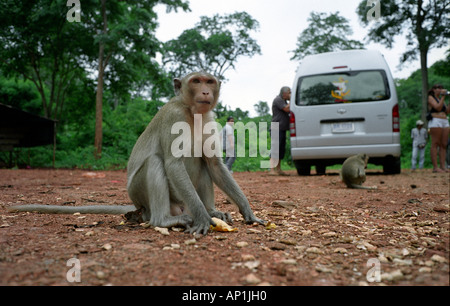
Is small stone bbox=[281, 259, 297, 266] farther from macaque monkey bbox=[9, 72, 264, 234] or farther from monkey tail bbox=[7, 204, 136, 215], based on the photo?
monkey tail bbox=[7, 204, 136, 215]

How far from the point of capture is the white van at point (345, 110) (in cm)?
780

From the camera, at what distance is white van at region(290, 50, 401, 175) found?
25.6 ft

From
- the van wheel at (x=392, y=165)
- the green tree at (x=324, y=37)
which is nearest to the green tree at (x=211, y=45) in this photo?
the green tree at (x=324, y=37)

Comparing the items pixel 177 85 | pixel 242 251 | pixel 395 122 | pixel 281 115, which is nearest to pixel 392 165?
pixel 395 122

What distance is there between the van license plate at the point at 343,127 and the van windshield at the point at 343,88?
52cm

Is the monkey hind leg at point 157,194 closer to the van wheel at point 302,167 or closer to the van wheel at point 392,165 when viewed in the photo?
the van wheel at point 302,167

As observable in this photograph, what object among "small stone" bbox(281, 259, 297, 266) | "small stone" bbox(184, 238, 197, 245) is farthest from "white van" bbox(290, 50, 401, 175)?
"small stone" bbox(281, 259, 297, 266)

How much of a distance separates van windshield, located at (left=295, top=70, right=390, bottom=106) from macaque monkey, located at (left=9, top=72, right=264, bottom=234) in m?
5.21

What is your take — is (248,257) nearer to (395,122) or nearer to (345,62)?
(395,122)

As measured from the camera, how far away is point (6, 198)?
464 centimetres

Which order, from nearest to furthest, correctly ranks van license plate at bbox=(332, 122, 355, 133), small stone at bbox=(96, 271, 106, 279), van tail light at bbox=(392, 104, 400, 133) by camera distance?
1. small stone at bbox=(96, 271, 106, 279)
2. van tail light at bbox=(392, 104, 400, 133)
3. van license plate at bbox=(332, 122, 355, 133)

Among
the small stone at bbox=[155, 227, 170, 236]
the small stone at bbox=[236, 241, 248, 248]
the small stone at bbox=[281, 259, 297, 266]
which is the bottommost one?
the small stone at bbox=[281, 259, 297, 266]

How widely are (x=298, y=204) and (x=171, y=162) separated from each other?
6.61 ft

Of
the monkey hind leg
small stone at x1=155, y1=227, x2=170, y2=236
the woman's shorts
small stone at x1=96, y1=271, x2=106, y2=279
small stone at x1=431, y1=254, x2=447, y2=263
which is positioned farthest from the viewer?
the woman's shorts
